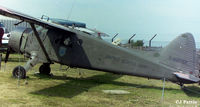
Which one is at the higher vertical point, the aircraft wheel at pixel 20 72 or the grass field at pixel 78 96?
the aircraft wheel at pixel 20 72

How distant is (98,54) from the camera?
9469mm

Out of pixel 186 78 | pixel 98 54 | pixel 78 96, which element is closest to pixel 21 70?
pixel 98 54

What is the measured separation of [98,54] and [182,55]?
3.36 m

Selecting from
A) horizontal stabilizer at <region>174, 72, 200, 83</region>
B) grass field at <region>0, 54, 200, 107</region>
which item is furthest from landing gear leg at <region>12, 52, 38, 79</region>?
horizontal stabilizer at <region>174, 72, 200, 83</region>

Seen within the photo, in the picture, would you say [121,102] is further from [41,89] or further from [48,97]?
[41,89]

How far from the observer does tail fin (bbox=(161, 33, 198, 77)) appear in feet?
28.1

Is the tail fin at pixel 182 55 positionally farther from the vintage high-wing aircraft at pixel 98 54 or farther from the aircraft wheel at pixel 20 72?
the aircraft wheel at pixel 20 72

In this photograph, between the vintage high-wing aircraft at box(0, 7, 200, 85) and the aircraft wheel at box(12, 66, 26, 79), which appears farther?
the aircraft wheel at box(12, 66, 26, 79)

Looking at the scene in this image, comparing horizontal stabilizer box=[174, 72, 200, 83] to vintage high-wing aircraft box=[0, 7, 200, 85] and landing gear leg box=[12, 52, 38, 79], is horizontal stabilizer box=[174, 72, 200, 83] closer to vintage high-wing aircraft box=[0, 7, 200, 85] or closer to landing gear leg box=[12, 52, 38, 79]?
vintage high-wing aircraft box=[0, 7, 200, 85]

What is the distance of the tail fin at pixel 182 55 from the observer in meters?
8.56

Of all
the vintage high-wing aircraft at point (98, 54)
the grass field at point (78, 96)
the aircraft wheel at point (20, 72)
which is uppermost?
the vintage high-wing aircraft at point (98, 54)

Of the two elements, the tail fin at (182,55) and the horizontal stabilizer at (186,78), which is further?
the tail fin at (182,55)

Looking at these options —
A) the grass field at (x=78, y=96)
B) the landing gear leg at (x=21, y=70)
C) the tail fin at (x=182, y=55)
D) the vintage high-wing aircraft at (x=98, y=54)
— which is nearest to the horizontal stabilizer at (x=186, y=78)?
the vintage high-wing aircraft at (x=98, y=54)

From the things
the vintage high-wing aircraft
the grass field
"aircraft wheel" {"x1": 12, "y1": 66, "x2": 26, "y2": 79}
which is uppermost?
the vintage high-wing aircraft
